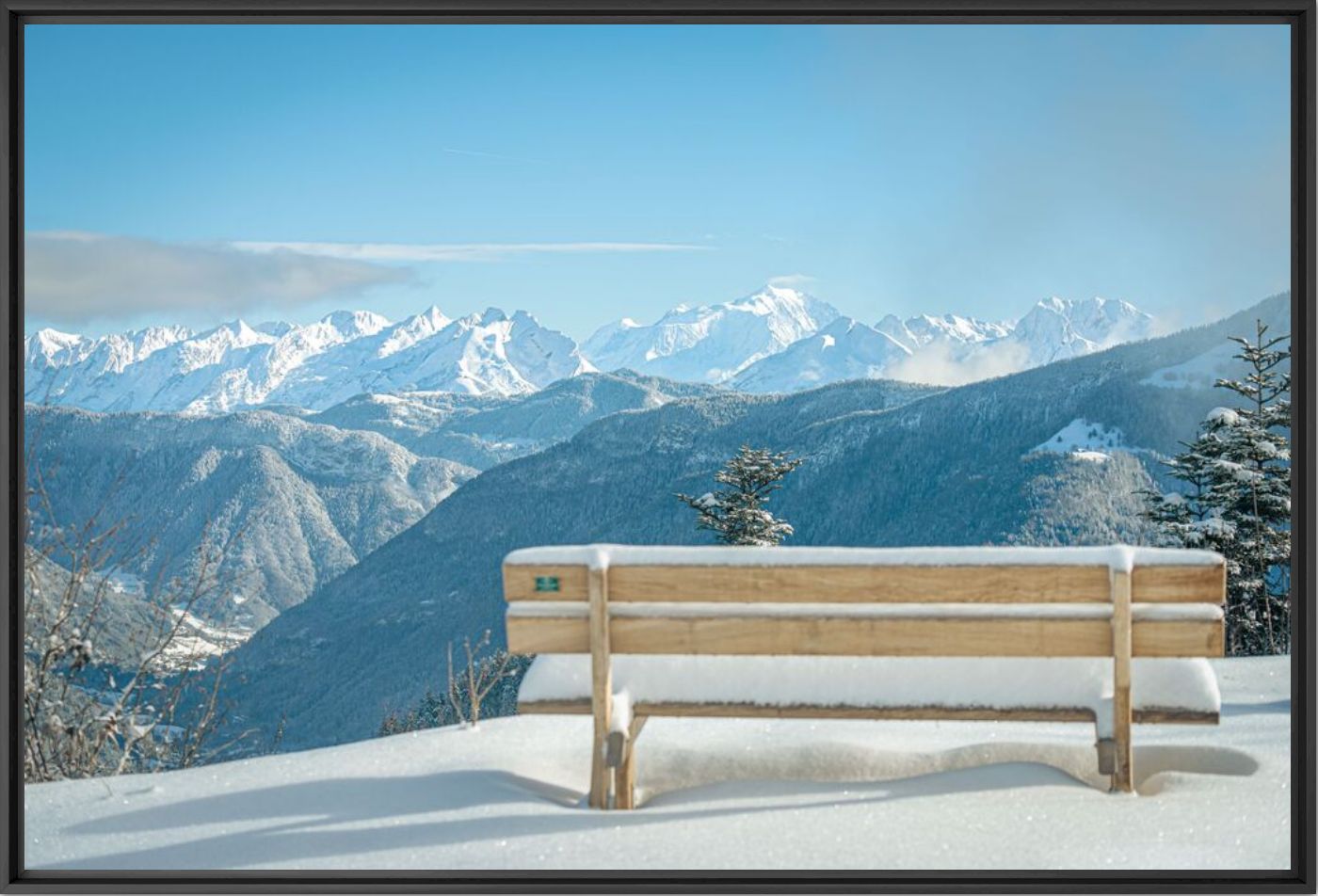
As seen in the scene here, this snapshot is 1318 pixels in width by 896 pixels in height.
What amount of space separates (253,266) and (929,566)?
90064 mm

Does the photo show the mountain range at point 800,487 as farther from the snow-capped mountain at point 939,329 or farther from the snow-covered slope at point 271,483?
the snow-capped mountain at point 939,329

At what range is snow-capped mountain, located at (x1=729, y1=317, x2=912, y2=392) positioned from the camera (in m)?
78.1

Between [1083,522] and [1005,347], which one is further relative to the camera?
[1005,347]

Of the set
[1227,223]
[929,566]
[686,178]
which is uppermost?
[686,178]

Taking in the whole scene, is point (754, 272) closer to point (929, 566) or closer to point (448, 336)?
point (448, 336)

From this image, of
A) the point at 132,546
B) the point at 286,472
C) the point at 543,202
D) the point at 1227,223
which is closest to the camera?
the point at 132,546

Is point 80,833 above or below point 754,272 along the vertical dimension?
below

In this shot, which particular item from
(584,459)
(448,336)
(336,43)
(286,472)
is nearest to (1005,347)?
(584,459)

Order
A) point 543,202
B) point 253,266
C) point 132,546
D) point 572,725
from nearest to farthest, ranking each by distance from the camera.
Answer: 1. point 572,725
2. point 132,546
3. point 543,202
4. point 253,266

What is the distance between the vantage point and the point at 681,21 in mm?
2582

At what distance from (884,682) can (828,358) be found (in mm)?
82203

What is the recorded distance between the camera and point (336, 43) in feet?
78.5

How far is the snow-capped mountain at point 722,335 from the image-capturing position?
84.8m

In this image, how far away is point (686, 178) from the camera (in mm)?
63531
